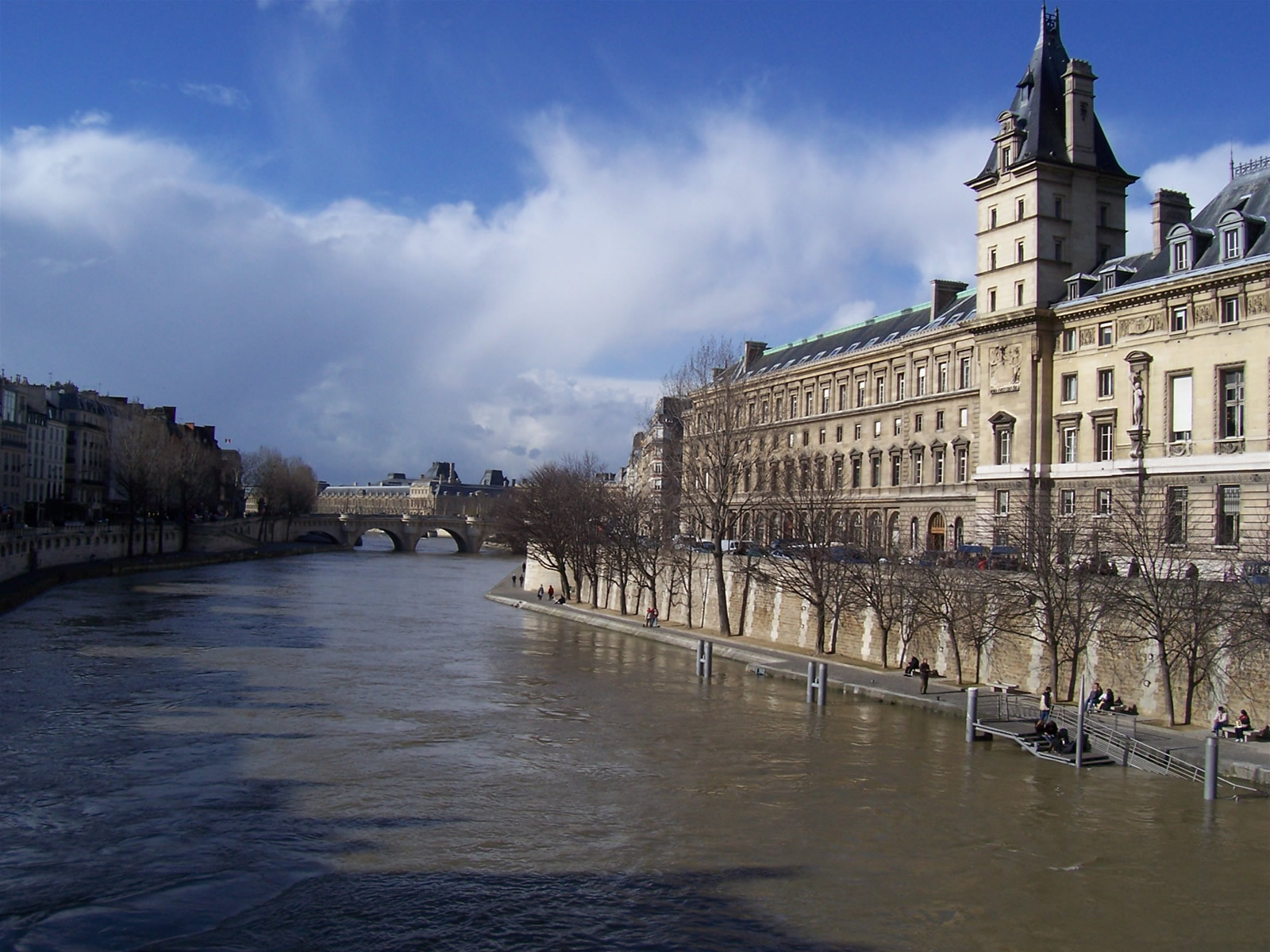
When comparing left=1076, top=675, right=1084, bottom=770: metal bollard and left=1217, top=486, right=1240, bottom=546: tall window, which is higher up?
left=1217, top=486, right=1240, bottom=546: tall window

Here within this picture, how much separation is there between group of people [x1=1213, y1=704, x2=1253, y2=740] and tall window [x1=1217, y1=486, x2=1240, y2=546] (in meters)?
13.5

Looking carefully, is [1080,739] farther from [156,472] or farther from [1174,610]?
[156,472]

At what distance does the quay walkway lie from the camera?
83.8 ft

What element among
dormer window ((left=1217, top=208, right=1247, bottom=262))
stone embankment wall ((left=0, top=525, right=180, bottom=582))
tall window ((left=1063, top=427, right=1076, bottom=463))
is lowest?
stone embankment wall ((left=0, top=525, right=180, bottom=582))

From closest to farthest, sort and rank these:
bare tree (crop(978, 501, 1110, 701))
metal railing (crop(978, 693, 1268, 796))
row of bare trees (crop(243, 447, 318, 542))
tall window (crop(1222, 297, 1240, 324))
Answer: metal railing (crop(978, 693, 1268, 796))
bare tree (crop(978, 501, 1110, 701))
tall window (crop(1222, 297, 1240, 324))
row of bare trees (crop(243, 447, 318, 542))


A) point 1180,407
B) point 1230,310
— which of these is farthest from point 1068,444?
point 1230,310

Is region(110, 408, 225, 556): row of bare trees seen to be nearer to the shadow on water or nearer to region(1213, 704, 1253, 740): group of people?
the shadow on water

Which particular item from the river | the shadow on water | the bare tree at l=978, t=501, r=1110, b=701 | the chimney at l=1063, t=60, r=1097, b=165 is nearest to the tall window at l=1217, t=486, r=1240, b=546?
the bare tree at l=978, t=501, r=1110, b=701

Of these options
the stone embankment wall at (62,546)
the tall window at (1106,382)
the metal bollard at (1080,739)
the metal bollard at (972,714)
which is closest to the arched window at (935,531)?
the tall window at (1106,382)

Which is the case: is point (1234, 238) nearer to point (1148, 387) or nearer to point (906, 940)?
point (1148, 387)

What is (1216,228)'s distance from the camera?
1630 inches

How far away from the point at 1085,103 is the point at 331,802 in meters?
44.1

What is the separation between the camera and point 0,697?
3105 cm

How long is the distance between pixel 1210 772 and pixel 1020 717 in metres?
7.01
